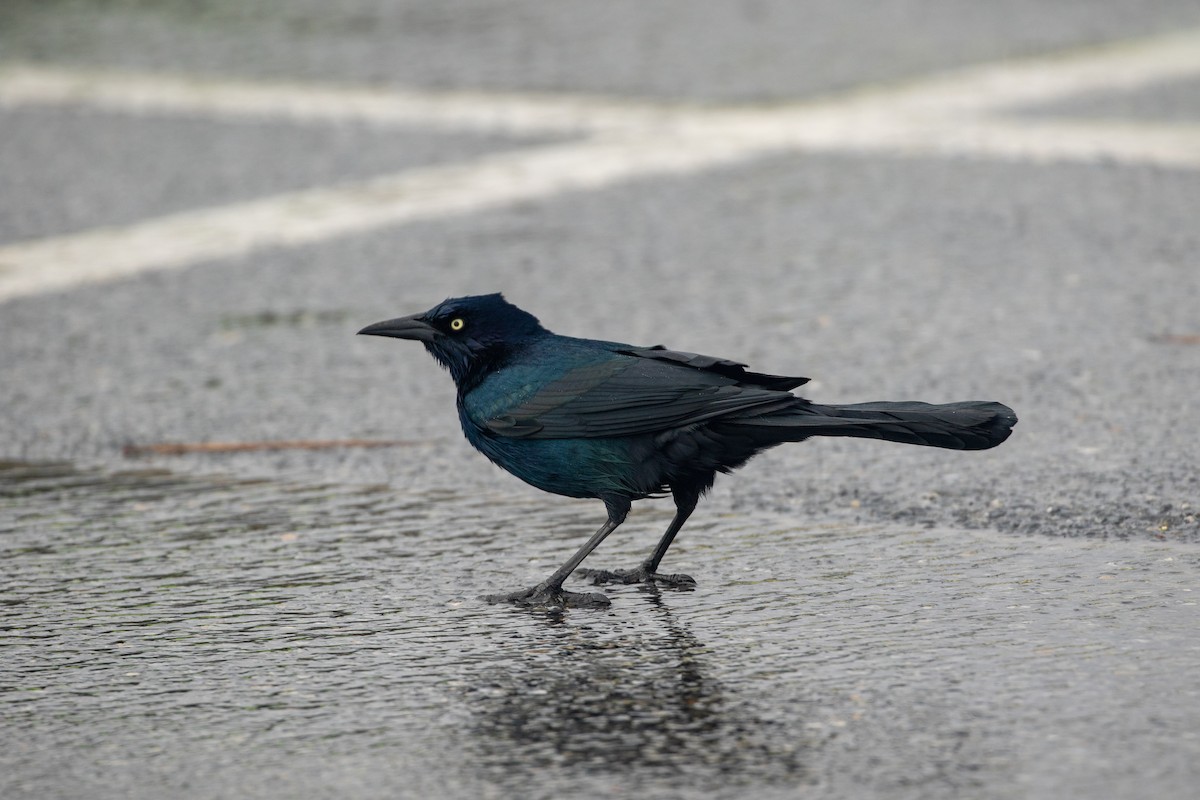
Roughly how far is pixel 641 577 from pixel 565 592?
0.69 ft

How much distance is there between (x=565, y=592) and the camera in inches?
162

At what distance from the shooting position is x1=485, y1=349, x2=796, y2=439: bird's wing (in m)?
4.00

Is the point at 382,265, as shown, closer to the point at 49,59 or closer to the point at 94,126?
the point at 94,126

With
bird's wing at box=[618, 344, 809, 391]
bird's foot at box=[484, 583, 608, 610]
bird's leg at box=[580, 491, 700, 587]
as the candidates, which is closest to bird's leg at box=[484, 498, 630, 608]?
bird's foot at box=[484, 583, 608, 610]

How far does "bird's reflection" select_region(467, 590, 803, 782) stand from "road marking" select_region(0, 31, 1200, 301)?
4.18 metres

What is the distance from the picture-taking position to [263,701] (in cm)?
350

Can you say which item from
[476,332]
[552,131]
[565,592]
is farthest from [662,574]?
[552,131]

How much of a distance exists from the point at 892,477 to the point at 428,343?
4.44ft

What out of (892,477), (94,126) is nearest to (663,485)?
(892,477)

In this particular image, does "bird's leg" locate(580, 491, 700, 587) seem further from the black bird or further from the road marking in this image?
the road marking

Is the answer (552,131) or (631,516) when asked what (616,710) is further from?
(552,131)

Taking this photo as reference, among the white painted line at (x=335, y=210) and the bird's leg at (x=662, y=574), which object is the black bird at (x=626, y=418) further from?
the white painted line at (x=335, y=210)

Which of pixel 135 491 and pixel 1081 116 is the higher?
pixel 1081 116

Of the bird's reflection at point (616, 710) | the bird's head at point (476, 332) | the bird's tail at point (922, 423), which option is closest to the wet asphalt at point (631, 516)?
the bird's reflection at point (616, 710)
